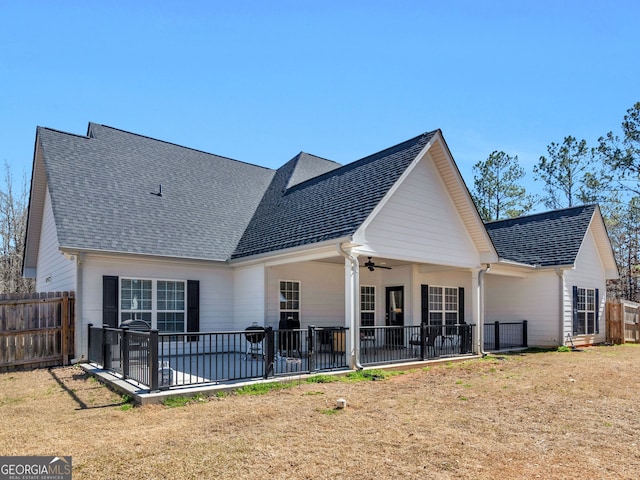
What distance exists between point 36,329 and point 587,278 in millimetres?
19256

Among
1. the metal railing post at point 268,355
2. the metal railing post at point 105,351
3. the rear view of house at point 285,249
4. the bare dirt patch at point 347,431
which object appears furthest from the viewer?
the rear view of house at point 285,249

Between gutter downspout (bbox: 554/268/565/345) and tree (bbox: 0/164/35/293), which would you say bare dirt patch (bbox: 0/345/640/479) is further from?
tree (bbox: 0/164/35/293)

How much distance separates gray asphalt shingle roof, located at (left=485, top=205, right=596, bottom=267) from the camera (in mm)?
17297

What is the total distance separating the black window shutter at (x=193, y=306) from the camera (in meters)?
13.1

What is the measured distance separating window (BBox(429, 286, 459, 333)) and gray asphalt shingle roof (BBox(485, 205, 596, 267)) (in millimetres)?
2258

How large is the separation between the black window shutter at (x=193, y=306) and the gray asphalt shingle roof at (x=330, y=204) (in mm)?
1486

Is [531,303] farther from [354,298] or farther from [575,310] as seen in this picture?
[354,298]

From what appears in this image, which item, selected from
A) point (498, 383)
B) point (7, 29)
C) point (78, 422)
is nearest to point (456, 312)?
point (498, 383)

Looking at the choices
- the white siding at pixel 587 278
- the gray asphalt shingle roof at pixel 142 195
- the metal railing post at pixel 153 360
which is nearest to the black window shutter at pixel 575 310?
the white siding at pixel 587 278

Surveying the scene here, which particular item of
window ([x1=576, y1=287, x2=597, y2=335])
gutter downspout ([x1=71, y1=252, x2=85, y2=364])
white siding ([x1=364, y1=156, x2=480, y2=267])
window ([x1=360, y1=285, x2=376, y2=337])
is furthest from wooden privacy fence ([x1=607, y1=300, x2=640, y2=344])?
gutter downspout ([x1=71, y1=252, x2=85, y2=364])

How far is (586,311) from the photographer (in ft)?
61.8

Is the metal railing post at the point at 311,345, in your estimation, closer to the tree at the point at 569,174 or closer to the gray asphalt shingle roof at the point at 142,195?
the gray asphalt shingle roof at the point at 142,195

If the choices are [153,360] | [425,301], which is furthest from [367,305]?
[153,360]

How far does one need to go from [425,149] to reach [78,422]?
9.25m
